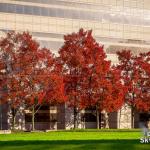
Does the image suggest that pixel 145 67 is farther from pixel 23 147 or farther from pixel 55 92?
pixel 23 147

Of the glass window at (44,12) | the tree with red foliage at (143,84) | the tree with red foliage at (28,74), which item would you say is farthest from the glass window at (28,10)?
the tree with red foliage at (143,84)

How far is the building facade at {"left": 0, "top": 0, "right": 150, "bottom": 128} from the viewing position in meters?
84.9

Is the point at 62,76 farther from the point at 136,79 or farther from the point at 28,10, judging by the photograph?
the point at 28,10

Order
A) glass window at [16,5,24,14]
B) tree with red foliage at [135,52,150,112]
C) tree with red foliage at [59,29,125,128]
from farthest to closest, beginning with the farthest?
1. glass window at [16,5,24,14]
2. tree with red foliage at [135,52,150,112]
3. tree with red foliage at [59,29,125,128]

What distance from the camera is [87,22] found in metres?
91.6

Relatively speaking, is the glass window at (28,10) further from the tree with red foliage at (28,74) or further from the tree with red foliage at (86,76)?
the tree with red foliage at (28,74)

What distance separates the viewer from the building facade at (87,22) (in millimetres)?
84875

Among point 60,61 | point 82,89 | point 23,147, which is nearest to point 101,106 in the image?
point 82,89

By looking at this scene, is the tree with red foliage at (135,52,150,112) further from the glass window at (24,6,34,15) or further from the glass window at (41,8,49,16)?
the glass window at (24,6,34,15)

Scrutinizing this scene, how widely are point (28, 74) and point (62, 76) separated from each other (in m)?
4.76

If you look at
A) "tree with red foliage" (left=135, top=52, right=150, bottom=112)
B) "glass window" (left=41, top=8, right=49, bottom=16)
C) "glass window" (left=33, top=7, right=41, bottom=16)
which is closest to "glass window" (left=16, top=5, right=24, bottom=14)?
"glass window" (left=33, top=7, right=41, bottom=16)

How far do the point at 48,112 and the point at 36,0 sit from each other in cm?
1876

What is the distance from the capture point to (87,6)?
92.1m

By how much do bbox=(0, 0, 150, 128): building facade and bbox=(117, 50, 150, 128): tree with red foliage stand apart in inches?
322
